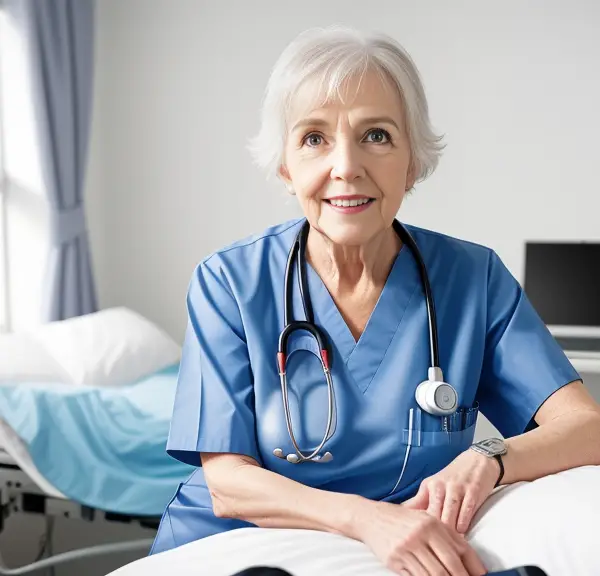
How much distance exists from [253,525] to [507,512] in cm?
37

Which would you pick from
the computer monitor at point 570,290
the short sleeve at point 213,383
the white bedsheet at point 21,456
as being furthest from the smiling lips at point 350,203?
the computer monitor at point 570,290

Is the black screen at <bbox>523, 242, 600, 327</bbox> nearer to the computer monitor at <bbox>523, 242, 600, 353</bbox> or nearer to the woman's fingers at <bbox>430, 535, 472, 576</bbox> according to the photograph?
the computer monitor at <bbox>523, 242, 600, 353</bbox>

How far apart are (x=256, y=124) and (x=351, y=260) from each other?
7.88 feet

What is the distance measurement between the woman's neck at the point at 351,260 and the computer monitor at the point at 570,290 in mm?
2007

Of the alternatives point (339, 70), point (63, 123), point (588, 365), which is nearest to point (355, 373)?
point (339, 70)

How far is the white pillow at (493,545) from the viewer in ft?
2.62

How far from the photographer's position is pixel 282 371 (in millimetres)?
1063

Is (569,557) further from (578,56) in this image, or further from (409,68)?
(578,56)

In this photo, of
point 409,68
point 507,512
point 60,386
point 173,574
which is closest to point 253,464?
point 173,574

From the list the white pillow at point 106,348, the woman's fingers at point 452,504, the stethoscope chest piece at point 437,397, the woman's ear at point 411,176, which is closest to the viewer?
the woman's fingers at point 452,504

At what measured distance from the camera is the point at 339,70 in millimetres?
1034

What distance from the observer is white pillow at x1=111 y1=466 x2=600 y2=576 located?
2.62 feet

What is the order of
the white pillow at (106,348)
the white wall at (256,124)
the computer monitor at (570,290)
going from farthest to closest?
1. the white wall at (256,124)
2. the computer monitor at (570,290)
3. the white pillow at (106,348)

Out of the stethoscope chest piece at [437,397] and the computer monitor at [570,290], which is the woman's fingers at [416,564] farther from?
the computer monitor at [570,290]
